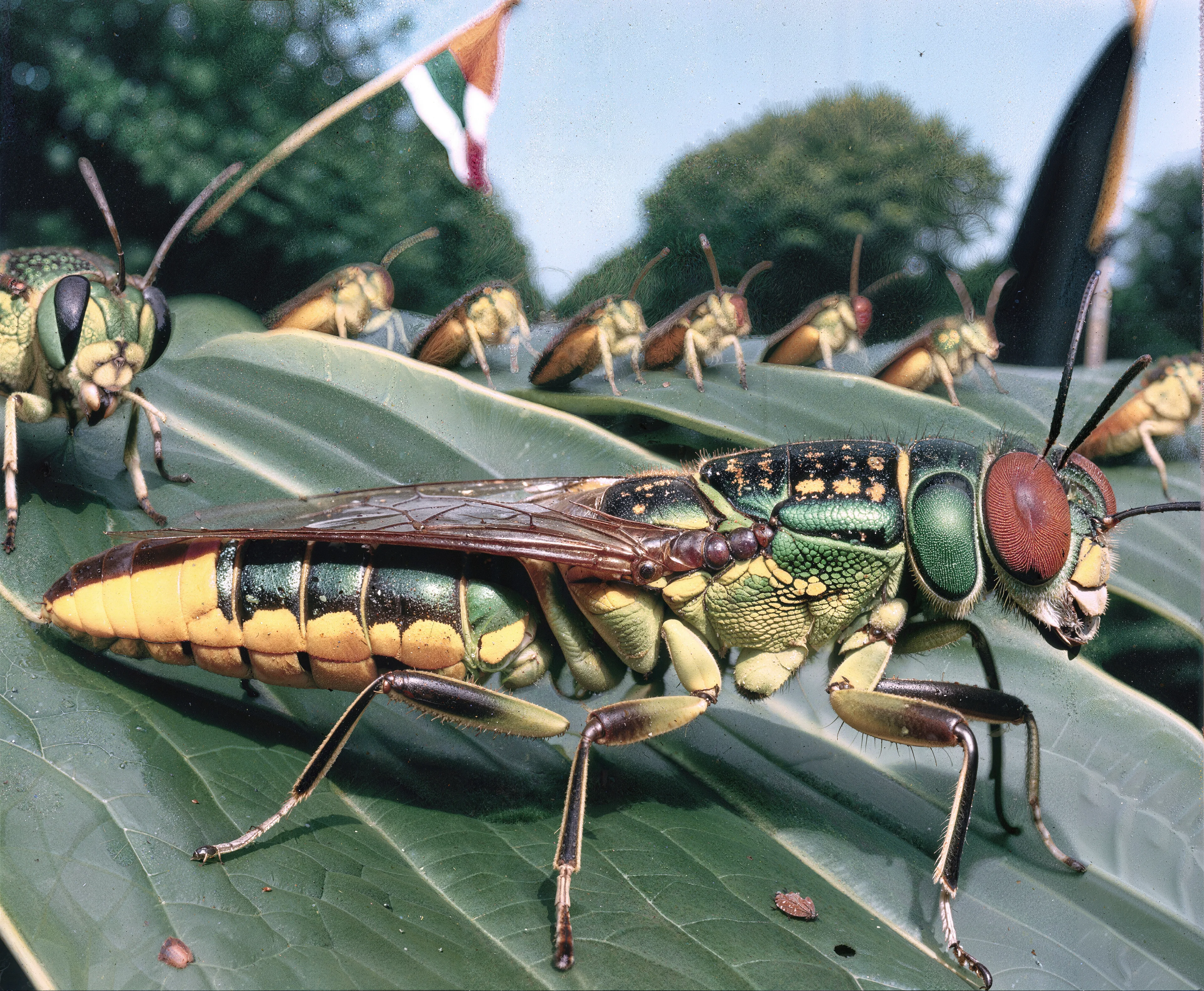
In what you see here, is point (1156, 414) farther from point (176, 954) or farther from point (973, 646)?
point (176, 954)

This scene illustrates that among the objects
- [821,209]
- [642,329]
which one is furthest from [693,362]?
[821,209]

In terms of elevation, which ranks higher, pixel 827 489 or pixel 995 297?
pixel 995 297

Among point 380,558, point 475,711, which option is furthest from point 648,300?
point 475,711

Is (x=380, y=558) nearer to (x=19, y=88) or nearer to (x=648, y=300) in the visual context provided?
(x=648, y=300)

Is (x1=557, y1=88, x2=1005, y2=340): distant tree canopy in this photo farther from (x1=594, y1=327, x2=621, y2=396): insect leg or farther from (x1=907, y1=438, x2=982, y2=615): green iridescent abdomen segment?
(x1=907, y1=438, x2=982, y2=615): green iridescent abdomen segment

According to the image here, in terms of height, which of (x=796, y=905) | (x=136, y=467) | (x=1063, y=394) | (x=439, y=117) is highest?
(x=439, y=117)

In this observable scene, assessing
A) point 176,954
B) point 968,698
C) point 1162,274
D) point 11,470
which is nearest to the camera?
point 176,954

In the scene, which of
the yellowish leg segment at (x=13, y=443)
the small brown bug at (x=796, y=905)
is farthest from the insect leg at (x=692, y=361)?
the yellowish leg segment at (x=13, y=443)
